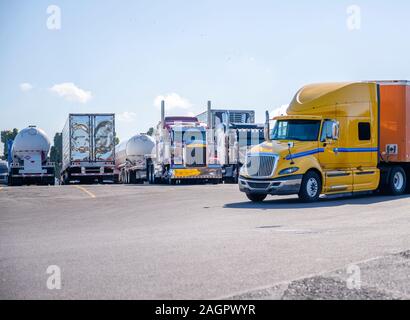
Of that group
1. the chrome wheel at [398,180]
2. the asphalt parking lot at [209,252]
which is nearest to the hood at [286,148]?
the asphalt parking lot at [209,252]

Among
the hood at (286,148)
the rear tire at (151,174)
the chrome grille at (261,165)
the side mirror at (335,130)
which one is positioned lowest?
the rear tire at (151,174)

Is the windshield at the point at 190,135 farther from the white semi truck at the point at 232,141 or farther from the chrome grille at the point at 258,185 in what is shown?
the chrome grille at the point at 258,185

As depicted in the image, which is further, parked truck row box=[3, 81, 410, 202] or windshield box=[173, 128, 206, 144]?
windshield box=[173, 128, 206, 144]

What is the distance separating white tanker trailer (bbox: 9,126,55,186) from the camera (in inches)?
1483

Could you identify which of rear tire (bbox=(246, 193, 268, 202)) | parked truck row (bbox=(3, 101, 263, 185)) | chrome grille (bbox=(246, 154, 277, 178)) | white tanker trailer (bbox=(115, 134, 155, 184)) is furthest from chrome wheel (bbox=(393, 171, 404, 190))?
white tanker trailer (bbox=(115, 134, 155, 184))

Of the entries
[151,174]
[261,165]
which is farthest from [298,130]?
[151,174]

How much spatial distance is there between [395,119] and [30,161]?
2438 centimetres

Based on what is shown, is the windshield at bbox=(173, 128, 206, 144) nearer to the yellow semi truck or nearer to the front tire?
the yellow semi truck

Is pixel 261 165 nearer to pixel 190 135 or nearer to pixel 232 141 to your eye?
pixel 190 135

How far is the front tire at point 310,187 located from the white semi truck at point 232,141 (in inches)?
559

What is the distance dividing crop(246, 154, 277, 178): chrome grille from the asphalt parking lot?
5.50 ft

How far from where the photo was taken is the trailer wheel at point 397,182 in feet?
68.7
